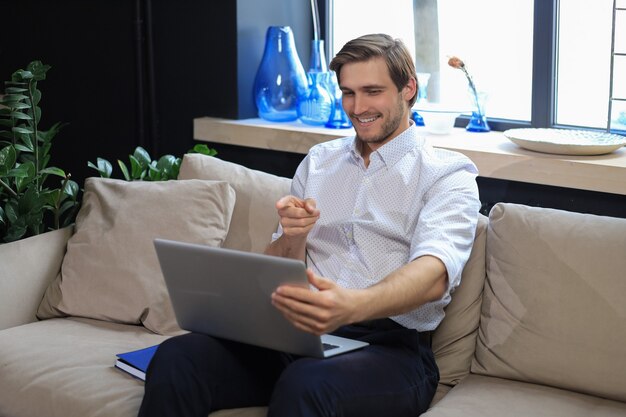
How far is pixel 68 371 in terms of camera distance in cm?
241

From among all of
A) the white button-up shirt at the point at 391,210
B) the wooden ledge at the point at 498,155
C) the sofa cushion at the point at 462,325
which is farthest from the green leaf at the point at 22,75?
the sofa cushion at the point at 462,325

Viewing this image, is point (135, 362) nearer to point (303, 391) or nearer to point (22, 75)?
point (303, 391)

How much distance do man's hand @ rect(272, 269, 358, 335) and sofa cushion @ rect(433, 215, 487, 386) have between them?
1.98ft

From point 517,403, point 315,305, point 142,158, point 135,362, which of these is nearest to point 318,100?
point 142,158

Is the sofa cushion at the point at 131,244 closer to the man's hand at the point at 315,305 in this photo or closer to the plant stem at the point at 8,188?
the plant stem at the point at 8,188

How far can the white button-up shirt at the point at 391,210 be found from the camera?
227cm

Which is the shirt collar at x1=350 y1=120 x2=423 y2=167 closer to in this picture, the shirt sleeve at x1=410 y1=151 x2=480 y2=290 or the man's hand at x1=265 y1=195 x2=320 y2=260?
the shirt sleeve at x1=410 y1=151 x2=480 y2=290

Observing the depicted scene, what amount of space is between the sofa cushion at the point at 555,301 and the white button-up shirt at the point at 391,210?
0.58 ft

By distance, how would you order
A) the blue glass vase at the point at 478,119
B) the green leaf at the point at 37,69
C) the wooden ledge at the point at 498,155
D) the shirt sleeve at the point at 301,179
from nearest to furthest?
the shirt sleeve at the point at 301,179 → the wooden ledge at the point at 498,155 → the green leaf at the point at 37,69 → the blue glass vase at the point at 478,119

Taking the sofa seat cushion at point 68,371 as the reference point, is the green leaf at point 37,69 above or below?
above

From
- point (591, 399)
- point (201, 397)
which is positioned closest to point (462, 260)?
point (591, 399)

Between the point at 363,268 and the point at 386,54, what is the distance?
21.2 inches

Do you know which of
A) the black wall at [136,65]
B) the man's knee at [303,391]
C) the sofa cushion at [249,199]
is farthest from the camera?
the black wall at [136,65]

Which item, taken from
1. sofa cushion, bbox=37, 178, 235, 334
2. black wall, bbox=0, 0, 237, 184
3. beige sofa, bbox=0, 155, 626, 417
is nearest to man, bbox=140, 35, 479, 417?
beige sofa, bbox=0, 155, 626, 417
